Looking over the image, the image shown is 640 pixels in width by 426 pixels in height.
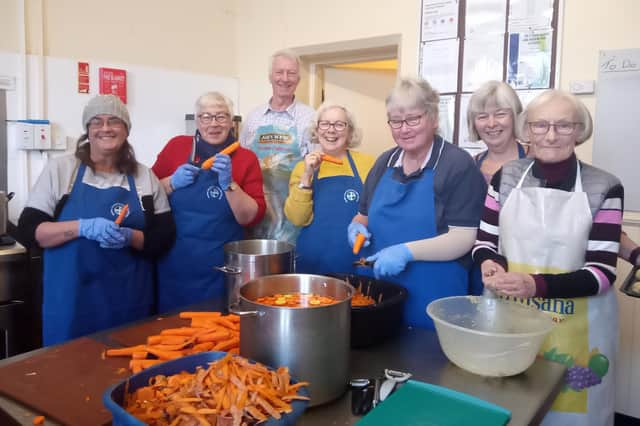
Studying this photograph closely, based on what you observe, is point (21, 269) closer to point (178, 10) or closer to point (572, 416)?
A: point (178, 10)

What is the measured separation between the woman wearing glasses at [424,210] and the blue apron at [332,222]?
0.46 m

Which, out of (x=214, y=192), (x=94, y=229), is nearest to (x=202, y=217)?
(x=214, y=192)

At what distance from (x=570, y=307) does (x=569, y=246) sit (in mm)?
174

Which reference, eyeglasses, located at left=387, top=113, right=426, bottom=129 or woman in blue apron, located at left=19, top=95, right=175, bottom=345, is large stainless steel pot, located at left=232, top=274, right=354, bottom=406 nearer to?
eyeglasses, located at left=387, top=113, right=426, bottom=129

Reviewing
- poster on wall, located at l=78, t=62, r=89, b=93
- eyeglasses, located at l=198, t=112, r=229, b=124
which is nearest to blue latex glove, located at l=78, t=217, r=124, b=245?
eyeglasses, located at l=198, t=112, r=229, b=124

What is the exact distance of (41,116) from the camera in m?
3.04

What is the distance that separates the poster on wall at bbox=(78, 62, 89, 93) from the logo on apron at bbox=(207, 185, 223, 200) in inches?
61.5

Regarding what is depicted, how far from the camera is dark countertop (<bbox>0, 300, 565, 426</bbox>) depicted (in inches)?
40.2

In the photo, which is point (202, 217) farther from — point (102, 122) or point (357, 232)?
point (357, 232)

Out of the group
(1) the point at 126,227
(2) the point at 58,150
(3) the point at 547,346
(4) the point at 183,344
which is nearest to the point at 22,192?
(2) the point at 58,150

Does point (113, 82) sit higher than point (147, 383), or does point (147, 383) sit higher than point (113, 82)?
point (113, 82)

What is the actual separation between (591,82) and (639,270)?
146cm

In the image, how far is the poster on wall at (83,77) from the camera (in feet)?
10.4

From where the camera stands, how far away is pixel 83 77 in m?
3.19
